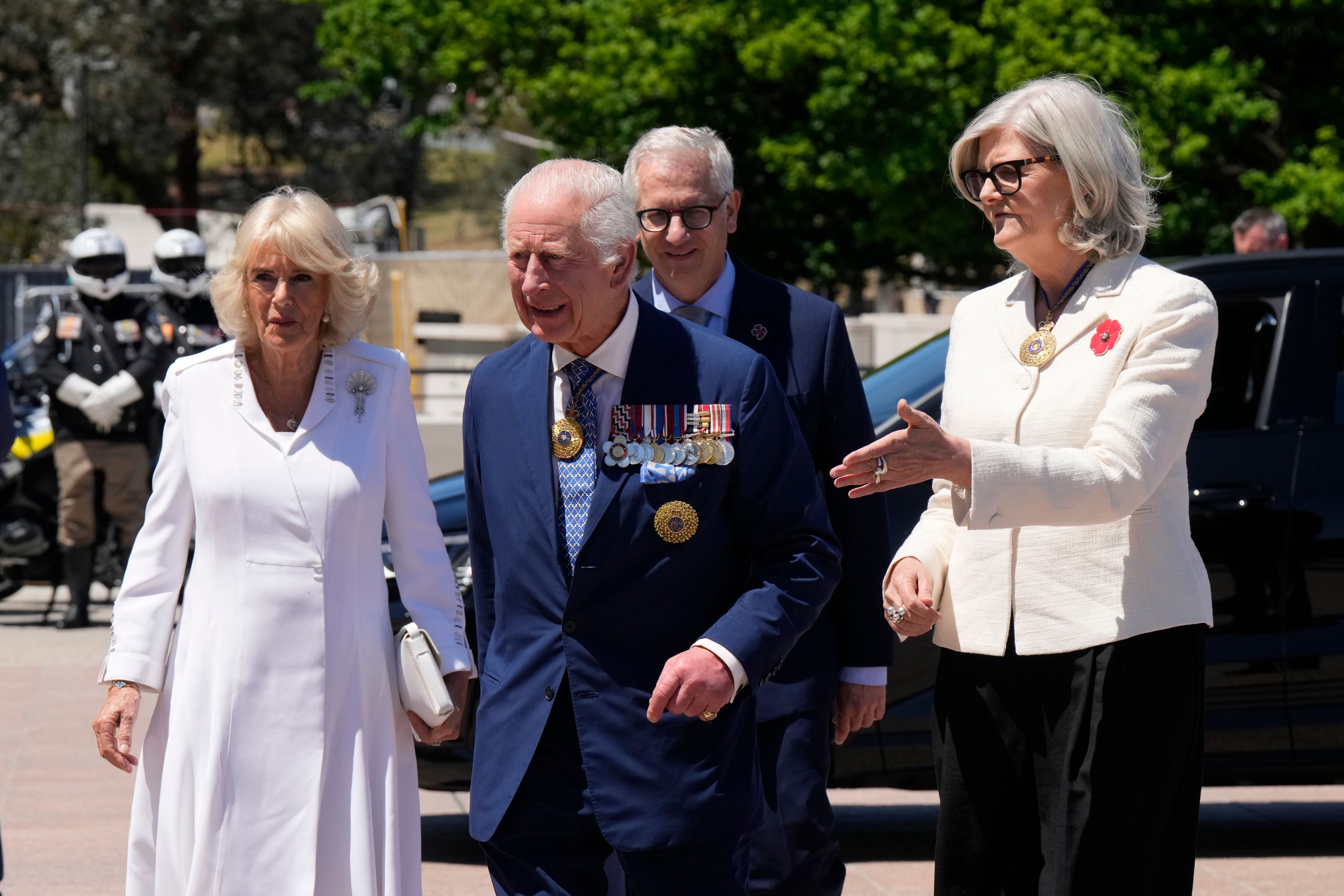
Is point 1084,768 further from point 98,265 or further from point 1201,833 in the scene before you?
point 98,265

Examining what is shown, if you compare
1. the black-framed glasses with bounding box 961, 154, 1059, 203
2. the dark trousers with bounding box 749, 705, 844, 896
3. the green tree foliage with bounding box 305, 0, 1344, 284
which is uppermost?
the green tree foliage with bounding box 305, 0, 1344, 284

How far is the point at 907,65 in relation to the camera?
25172 mm

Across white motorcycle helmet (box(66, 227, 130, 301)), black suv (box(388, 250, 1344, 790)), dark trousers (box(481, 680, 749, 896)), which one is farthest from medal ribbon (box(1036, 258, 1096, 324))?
white motorcycle helmet (box(66, 227, 130, 301))

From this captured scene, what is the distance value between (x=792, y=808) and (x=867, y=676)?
37 centimetres

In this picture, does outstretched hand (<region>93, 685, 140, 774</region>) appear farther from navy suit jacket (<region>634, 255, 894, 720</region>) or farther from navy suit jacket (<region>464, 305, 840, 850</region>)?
navy suit jacket (<region>634, 255, 894, 720</region>)

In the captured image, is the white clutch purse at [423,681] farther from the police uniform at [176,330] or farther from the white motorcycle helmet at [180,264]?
the white motorcycle helmet at [180,264]

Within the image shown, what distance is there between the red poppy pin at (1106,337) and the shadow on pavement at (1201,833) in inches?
131

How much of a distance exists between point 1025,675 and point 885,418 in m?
2.51

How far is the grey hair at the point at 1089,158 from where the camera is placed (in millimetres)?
3297

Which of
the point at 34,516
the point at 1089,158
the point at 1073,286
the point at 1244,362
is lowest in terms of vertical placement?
the point at 34,516

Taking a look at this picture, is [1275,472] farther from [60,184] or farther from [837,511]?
[60,184]

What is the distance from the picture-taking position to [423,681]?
12.1 feet

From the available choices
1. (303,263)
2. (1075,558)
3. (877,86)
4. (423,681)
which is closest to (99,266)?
(303,263)

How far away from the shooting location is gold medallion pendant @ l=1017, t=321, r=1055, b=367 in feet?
10.9
